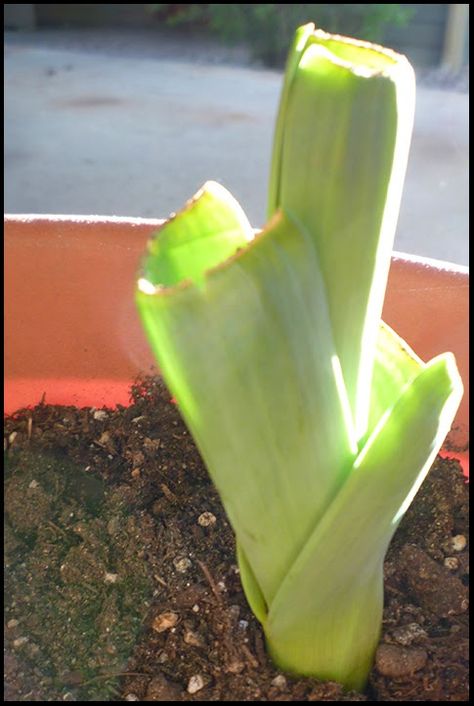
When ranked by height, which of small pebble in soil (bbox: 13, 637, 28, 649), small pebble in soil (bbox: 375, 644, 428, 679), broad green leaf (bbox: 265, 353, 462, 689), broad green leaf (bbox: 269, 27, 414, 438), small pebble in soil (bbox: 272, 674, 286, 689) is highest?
broad green leaf (bbox: 269, 27, 414, 438)

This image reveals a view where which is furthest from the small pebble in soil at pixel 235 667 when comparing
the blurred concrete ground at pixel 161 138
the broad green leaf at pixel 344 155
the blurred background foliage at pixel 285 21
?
the blurred background foliage at pixel 285 21

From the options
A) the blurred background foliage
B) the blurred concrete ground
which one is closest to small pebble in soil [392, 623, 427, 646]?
the blurred concrete ground

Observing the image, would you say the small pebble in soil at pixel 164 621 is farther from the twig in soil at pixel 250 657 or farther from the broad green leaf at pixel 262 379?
the broad green leaf at pixel 262 379

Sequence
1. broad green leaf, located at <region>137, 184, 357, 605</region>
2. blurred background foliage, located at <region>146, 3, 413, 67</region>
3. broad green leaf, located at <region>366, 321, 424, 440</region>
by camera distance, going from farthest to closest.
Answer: blurred background foliage, located at <region>146, 3, 413, 67</region> → broad green leaf, located at <region>366, 321, 424, 440</region> → broad green leaf, located at <region>137, 184, 357, 605</region>

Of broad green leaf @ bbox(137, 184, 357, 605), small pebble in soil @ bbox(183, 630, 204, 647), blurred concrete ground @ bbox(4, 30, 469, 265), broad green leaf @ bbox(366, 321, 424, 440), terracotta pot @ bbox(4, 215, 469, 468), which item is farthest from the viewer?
blurred concrete ground @ bbox(4, 30, 469, 265)

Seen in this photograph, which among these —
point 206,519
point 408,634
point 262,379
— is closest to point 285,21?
point 206,519

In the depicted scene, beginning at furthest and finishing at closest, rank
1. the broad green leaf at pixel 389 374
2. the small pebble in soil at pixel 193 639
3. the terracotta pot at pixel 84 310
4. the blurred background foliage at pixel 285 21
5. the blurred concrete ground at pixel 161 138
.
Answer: the blurred background foliage at pixel 285 21
the blurred concrete ground at pixel 161 138
the terracotta pot at pixel 84 310
the small pebble in soil at pixel 193 639
the broad green leaf at pixel 389 374

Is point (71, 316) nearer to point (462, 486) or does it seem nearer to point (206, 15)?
point (462, 486)

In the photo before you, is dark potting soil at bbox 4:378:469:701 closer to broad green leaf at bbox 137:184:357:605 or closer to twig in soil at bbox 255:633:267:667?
twig in soil at bbox 255:633:267:667
